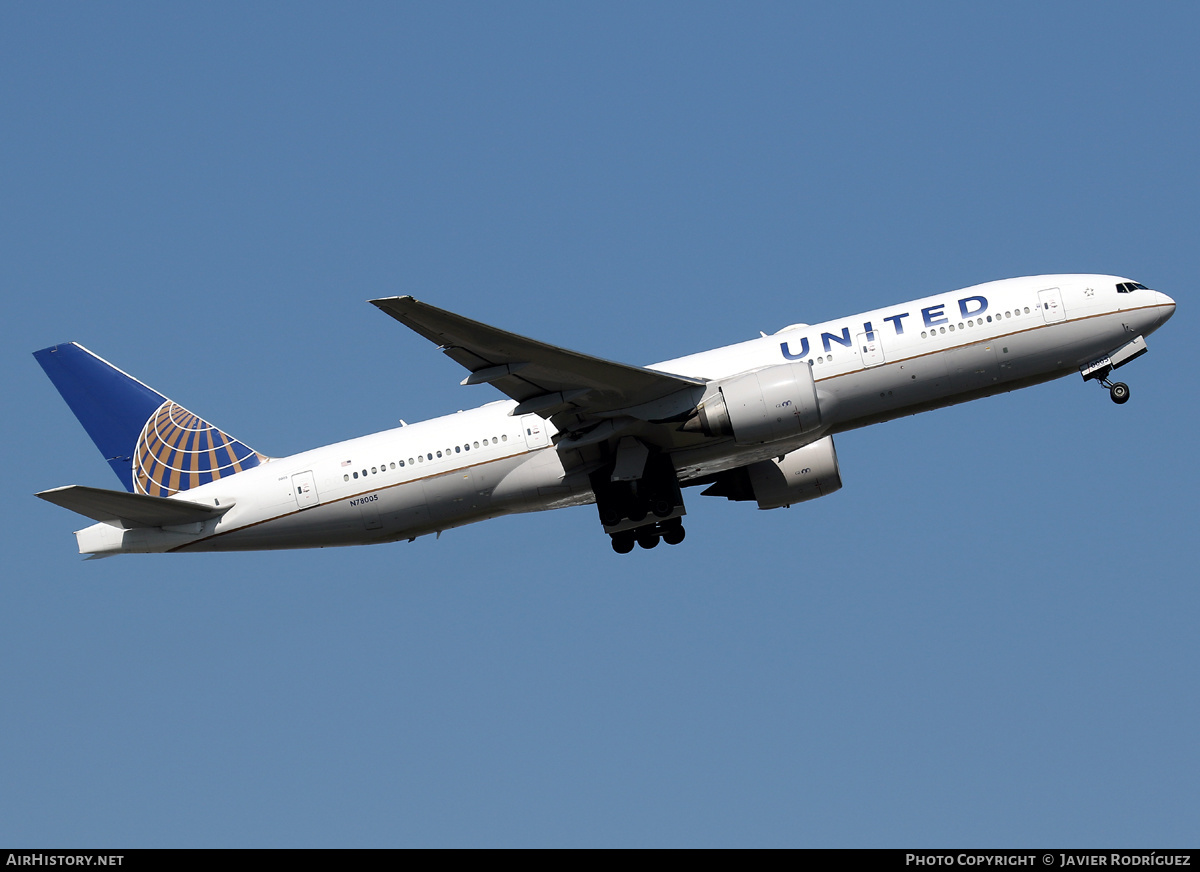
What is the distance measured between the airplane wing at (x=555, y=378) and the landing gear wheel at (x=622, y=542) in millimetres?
4024

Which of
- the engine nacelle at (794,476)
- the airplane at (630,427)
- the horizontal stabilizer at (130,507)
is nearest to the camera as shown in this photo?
the horizontal stabilizer at (130,507)

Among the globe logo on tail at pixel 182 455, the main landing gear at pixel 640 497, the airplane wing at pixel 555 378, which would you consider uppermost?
the globe logo on tail at pixel 182 455

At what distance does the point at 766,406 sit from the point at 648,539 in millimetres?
6461

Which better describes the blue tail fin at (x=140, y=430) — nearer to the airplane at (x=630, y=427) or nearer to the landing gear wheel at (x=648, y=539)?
the airplane at (x=630, y=427)

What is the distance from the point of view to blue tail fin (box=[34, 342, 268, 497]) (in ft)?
116

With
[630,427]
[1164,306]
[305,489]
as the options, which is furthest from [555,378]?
[1164,306]

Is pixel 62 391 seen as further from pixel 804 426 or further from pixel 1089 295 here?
pixel 1089 295

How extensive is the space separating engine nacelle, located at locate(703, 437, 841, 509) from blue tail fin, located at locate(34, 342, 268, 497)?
13560 millimetres

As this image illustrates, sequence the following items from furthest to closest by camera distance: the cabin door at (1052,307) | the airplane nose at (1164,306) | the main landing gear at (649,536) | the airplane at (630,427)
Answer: the main landing gear at (649,536)
the airplane nose at (1164,306)
the cabin door at (1052,307)
the airplane at (630,427)

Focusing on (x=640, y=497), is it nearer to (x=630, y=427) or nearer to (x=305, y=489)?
(x=630, y=427)

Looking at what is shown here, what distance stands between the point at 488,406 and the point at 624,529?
479 centimetres

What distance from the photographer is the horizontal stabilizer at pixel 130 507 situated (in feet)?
99.3

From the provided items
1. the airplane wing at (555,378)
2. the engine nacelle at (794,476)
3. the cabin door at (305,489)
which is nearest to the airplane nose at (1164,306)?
the engine nacelle at (794,476)
